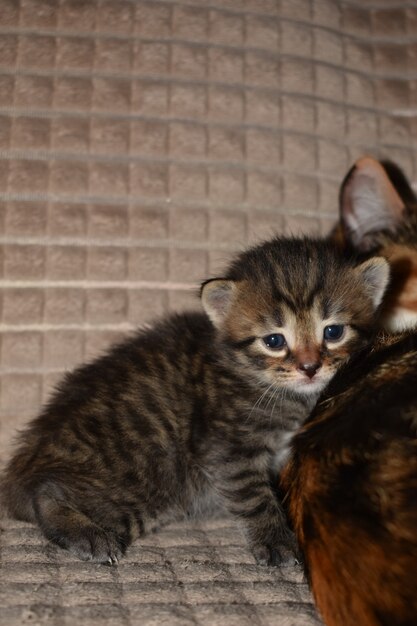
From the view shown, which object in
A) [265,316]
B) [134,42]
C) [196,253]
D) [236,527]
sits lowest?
[236,527]

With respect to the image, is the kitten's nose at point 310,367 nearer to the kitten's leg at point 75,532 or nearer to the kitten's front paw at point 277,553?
the kitten's front paw at point 277,553

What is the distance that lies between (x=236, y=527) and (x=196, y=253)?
72 cm

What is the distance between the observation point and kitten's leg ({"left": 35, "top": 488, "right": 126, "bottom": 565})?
52.6 inches

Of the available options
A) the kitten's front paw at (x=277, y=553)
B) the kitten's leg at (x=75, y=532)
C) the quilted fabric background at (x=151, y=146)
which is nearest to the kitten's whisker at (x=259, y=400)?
the kitten's front paw at (x=277, y=553)

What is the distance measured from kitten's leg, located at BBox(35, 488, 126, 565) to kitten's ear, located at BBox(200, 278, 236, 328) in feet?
1.66

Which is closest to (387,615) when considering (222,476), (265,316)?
(222,476)

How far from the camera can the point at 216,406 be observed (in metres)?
1.61

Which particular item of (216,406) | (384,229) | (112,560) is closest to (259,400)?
(216,406)

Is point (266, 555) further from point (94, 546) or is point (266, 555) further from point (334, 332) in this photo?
point (334, 332)

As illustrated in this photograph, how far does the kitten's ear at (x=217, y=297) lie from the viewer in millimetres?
1625

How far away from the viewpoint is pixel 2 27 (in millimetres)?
1953

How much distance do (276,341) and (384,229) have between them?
2.00ft

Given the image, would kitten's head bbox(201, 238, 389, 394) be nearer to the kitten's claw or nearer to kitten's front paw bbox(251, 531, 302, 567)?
kitten's front paw bbox(251, 531, 302, 567)

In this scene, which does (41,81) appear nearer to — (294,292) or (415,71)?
(294,292)
